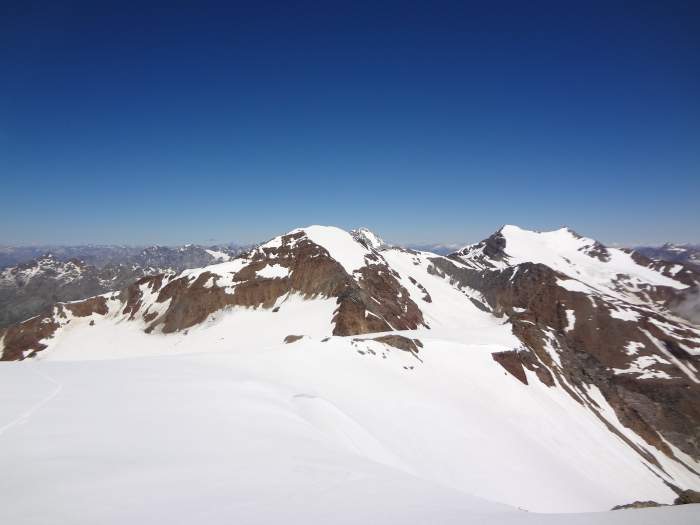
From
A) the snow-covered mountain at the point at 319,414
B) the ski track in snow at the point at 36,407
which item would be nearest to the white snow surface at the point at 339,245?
the snow-covered mountain at the point at 319,414

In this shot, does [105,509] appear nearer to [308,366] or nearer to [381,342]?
[308,366]

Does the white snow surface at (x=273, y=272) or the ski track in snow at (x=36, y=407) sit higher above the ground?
the white snow surface at (x=273, y=272)

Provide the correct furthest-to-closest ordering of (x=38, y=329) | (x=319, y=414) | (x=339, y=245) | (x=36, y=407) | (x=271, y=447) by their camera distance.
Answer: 1. (x=339, y=245)
2. (x=38, y=329)
3. (x=319, y=414)
4. (x=36, y=407)
5. (x=271, y=447)

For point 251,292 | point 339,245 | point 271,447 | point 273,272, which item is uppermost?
point 339,245

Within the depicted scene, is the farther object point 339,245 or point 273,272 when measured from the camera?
point 339,245

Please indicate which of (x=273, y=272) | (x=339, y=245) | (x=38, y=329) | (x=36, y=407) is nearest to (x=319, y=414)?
(x=36, y=407)

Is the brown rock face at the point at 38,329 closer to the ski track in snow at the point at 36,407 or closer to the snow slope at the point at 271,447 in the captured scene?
the snow slope at the point at 271,447

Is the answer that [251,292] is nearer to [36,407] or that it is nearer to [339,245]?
[339,245]

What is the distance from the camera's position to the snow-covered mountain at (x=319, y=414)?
29.3 feet

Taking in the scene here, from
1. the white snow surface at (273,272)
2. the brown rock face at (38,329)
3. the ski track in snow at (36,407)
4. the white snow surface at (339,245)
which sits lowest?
the brown rock face at (38,329)

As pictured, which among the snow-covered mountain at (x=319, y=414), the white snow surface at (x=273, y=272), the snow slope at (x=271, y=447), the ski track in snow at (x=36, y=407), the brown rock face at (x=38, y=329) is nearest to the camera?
the snow slope at (x=271, y=447)

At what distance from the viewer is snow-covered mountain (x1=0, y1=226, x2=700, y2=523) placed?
29.3 ft

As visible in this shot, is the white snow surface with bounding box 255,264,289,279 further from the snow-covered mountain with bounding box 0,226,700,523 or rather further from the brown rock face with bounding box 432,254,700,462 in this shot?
the brown rock face with bounding box 432,254,700,462

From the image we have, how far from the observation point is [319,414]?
59.2ft
